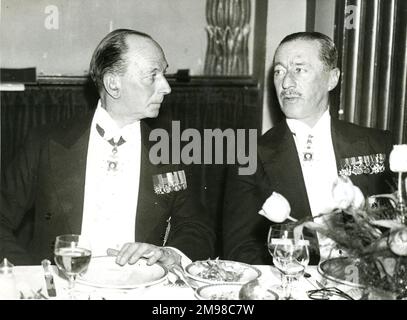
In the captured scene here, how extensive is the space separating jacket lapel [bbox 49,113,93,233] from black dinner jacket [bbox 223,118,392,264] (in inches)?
27.5

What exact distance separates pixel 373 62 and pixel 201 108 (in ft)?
5.22

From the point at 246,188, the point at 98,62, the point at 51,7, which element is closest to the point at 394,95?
the point at 246,188

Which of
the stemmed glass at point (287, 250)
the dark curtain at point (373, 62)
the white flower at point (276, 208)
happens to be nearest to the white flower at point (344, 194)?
the white flower at point (276, 208)

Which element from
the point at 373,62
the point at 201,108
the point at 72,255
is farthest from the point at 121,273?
the point at 201,108

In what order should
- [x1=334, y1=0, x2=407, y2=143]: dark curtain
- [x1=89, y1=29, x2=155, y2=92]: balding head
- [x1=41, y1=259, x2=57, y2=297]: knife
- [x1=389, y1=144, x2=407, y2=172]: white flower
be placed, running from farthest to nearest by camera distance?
[x1=334, y1=0, x2=407, y2=143]: dark curtain, [x1=89, y1=29, x2=155, y2=92]: balding head, [x1=41, y1=259, x2=57, y2=297]: knife, [x1=389, y1=144, x2=407, y2=172]: white flower

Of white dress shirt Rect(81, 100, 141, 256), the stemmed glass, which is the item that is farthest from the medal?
the stemmed glass

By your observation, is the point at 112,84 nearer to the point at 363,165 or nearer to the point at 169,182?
the point at 169,182

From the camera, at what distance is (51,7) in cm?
445

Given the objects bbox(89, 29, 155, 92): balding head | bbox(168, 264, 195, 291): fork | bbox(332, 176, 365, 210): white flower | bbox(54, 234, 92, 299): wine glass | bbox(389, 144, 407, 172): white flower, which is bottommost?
bbox(168, 264, 195, 291): fork

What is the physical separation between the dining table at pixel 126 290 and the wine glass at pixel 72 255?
0.25 ft

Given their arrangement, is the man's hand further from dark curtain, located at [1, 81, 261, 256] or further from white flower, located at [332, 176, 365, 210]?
dark curtain, located at [1, 81, 261, 256]

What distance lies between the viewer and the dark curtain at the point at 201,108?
4367mm

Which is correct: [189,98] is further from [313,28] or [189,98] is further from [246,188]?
[246,188]

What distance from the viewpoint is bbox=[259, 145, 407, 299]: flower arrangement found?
53.4 inches
